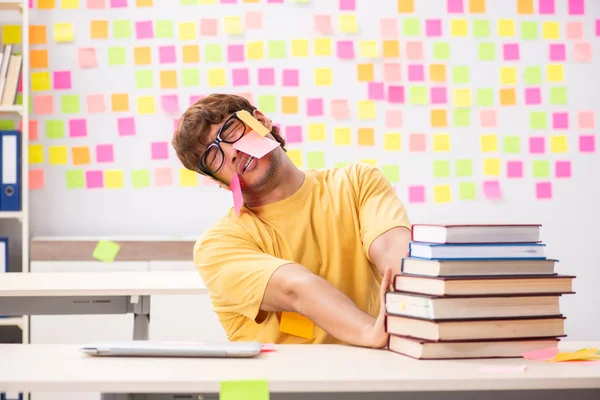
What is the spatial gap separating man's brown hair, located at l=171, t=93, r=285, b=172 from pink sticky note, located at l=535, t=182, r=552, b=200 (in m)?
2.68

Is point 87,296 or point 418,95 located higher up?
point 418,95

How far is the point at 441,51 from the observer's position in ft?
13.5

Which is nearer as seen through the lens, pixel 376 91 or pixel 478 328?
pixel 478 328

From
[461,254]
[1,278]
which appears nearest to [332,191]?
[461,254]

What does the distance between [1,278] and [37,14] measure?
1.67 metres

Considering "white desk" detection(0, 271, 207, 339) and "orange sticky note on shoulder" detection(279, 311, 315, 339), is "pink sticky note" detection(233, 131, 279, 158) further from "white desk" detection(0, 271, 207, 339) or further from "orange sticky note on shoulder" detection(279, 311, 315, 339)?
"white desk" detection(0, 271, 207, 339)

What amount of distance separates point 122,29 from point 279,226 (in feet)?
8.31

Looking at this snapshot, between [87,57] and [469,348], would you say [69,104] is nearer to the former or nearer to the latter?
[87,57]

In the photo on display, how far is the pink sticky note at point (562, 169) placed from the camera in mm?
4145

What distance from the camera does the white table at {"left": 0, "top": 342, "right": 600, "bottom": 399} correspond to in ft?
3.61

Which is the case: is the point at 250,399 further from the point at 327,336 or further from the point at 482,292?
the point at 327,336

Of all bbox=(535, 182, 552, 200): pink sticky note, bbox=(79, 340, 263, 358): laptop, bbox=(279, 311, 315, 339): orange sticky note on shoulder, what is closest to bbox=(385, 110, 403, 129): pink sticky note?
bbox=(535, 182, 552, 200): pink sticky note

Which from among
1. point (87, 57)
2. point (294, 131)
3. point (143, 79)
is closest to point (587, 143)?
point (294, 131)

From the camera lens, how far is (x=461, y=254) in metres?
1.30
